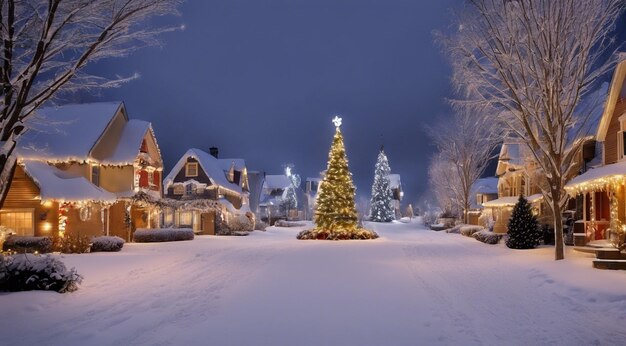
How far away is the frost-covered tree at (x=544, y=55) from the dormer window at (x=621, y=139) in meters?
2.65

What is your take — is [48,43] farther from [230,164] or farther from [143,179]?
[230,164]

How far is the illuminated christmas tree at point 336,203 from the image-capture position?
36716 millimetres

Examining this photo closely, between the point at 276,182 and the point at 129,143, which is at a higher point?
the point at 129,143

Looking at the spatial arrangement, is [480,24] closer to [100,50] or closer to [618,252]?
[618,252]

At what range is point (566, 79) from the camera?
1917cm

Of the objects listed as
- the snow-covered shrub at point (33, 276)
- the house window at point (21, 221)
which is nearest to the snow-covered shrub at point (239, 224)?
the house window at point (21, 221)

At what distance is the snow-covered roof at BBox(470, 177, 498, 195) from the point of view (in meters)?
67.5

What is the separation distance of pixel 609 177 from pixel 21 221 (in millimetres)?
29291

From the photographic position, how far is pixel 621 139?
21.1 meters

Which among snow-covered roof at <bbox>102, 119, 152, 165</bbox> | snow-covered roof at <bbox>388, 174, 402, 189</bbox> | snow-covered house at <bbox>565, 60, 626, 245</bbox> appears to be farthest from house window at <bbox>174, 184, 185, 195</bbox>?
snow-covered roof at <bbox>388, 174, 402, 189</bbox>

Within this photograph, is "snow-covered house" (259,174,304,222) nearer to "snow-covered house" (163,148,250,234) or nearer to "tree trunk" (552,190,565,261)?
"snow-covered house" (163,148,250,234)

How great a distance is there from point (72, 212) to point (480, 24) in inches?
972

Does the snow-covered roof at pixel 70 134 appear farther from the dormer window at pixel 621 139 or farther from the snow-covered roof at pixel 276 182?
the snow-covered roof at pixel 276 182

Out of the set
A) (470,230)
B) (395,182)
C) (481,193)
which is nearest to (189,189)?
(470,230)
